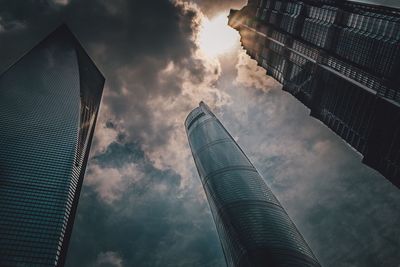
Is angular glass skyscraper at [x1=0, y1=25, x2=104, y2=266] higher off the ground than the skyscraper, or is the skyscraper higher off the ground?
angular glass skyscraper at [x1=0, y1=25, x2=104, y2=266]

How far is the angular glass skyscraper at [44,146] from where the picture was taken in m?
94.9

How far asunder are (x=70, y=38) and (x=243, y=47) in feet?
356

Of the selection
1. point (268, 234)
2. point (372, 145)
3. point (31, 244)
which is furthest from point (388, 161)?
point (31, 244)

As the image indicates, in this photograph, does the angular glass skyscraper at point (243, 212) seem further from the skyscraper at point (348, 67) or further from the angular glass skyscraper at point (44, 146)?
the skyscraper at point (348, 67)

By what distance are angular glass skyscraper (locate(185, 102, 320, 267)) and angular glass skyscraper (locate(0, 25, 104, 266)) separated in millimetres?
52026

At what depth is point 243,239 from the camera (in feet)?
383

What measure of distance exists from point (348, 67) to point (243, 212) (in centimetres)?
7558

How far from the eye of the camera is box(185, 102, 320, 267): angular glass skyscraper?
113 meters

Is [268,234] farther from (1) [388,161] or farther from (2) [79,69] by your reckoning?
(2) [79,69]

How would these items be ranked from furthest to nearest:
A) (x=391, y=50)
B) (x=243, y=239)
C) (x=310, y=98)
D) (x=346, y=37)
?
(x=243, y=239) < (x=310, y=98) < (x=346, y=37) < (x=391, y=50)

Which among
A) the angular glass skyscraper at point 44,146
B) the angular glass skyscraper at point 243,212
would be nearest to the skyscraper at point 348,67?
the angular glass skyscraper at point 243,212

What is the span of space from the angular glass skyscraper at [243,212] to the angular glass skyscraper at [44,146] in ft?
171

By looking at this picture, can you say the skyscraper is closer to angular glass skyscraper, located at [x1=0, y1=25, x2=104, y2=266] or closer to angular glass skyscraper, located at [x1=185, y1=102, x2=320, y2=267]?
angular glass skyscraper, located at [x1=185, y1=102, x2=320, y2=267]

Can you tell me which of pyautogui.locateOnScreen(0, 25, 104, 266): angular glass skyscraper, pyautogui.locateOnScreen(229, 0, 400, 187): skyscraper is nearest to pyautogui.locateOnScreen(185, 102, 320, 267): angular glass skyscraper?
pyautogui.locateOnScreen(0, 25, 104, 266): angular glass skyscraper
